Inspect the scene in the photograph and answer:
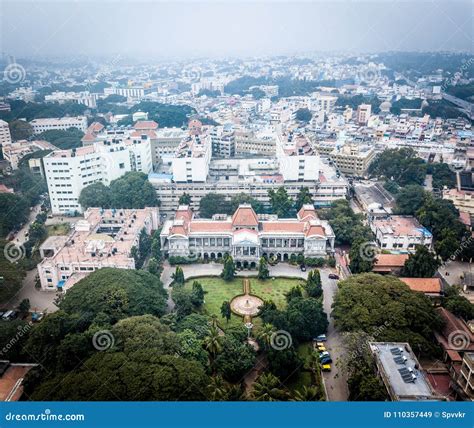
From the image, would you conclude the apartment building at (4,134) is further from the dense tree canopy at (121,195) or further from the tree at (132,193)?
the tree at (132,193)

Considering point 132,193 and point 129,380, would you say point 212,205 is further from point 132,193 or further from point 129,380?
point 129,380

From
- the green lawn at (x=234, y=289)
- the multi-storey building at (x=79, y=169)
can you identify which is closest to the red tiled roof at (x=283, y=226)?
the green lawn at (x=234, y=289)

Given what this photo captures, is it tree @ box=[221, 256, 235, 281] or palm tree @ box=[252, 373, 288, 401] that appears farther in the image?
tree @ box=[221, 256, 235, 281]

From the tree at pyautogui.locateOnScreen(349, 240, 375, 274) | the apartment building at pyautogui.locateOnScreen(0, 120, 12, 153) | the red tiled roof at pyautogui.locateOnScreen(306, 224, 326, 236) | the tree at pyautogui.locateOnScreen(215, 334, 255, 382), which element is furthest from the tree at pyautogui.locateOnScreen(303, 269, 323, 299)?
the apartment building at pyautogui.locateOnScreen(0, 120, 12, 153)

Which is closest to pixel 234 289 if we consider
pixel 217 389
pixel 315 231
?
pixel 315 231

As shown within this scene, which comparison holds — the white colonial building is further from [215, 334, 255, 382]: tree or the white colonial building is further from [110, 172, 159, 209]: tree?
[215, 334, 255, 382]: tree

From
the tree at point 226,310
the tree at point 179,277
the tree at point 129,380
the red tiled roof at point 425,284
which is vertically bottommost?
the tree at point 179,277
